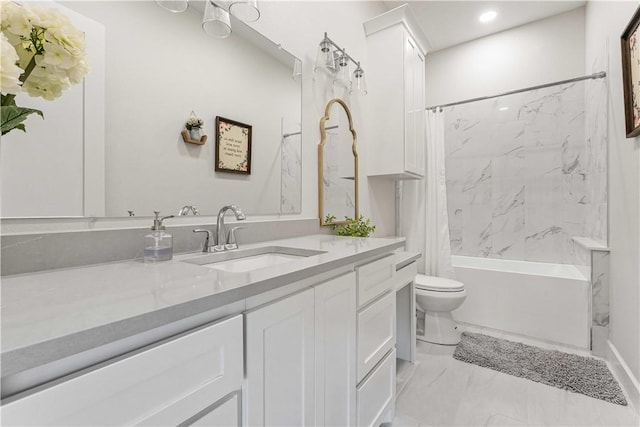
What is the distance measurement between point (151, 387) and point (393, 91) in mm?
2308

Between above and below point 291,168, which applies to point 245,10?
above

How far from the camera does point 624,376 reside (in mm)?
1764

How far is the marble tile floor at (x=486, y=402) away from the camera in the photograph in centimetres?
155

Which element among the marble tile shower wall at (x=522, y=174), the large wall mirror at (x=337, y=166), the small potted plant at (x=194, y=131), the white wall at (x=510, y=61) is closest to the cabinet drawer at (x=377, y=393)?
the large wall mirror at (x=337, y=166)

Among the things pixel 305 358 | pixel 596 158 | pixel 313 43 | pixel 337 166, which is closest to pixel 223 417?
pixel 305 358

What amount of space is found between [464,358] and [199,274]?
82.9 inches

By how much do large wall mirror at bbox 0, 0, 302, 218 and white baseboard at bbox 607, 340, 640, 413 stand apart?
2161mm

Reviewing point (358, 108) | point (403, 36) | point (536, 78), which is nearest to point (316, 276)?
point (358, 108)

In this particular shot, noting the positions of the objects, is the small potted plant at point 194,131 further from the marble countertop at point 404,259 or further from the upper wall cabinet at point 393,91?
the upper wall cabinet at point 393,91

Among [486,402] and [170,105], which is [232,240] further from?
[486,402]

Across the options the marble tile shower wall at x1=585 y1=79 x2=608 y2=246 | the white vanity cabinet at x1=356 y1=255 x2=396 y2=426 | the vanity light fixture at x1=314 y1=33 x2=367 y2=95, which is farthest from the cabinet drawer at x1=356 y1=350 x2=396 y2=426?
the marble tile shower wall at x1=585 y1=79 x2=608 y2=246

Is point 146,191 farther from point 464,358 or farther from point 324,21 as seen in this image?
point 464,358

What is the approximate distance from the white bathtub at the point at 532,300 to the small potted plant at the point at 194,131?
2542mm

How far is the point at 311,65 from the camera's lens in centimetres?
182
